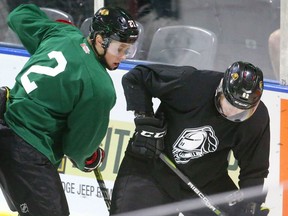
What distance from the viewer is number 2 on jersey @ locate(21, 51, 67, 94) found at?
3.82 metres

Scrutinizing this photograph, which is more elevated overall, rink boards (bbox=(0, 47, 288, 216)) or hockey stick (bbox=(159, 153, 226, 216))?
hockey stick (bbox=(159, 153, 226, 216))

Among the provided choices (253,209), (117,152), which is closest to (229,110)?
(253,209)

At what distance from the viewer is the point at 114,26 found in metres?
4.00

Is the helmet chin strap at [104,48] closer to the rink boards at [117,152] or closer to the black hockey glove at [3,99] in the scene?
the black hockey glove at [3,99]

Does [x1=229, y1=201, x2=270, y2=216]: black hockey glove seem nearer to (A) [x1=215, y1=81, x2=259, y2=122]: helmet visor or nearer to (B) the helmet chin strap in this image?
(A) [x1=215, y1=81, x2=259, y2=122]: helmet visor

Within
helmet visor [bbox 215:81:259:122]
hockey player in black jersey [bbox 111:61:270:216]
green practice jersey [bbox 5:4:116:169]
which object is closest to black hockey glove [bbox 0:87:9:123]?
green practice jersey [bbox 5:4:116:169]

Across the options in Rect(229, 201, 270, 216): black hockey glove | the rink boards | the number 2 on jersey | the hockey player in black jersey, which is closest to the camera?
the number 2 on jersey

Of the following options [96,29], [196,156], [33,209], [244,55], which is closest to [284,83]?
[244,55]

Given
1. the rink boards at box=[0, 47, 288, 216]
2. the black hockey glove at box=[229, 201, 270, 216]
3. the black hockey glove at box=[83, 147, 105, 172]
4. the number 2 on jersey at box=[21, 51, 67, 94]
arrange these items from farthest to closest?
the rink boards at box=[0, 47, 288, 216], the black hockey glove at box=[83, 147, 105, 172], the black hockey glove at box=[229, 201, 270, 216], the number 2 on jersey at box=[21, 51, 67, 94]

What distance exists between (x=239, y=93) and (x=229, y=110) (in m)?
0.09

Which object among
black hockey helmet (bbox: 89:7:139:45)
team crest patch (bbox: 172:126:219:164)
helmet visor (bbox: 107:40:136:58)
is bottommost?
team crest patch (bbox: 172:126:219:164)

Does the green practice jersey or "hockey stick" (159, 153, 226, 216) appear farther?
"hockey stick" (159, 153, 226, 216)

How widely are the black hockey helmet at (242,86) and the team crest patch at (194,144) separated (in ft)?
→ 0.80

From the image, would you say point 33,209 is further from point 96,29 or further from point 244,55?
point 244,55
